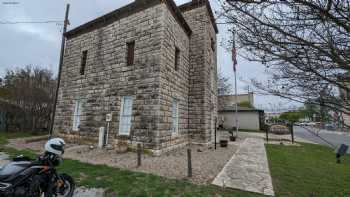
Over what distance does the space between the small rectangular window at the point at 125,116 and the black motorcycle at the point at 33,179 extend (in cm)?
430

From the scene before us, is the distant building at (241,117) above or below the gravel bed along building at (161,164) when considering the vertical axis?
above

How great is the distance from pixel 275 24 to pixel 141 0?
7.64 meters

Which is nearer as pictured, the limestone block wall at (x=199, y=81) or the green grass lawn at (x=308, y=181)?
Answer: the green grass lawn at (x=308, y=181)

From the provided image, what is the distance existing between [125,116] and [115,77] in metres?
1.99

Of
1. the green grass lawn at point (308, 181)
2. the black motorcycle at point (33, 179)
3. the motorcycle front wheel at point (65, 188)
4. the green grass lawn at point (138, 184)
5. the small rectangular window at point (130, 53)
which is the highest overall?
the small rectangular window at point (130, 53)

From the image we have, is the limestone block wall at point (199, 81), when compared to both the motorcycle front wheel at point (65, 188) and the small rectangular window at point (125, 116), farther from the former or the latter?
the motorcycle front wheel at point (65, 188)

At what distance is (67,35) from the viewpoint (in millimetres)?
11242

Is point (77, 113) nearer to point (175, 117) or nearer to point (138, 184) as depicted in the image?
point (175, 117)

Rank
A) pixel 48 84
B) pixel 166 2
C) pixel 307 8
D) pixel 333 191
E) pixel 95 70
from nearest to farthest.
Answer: pixel 307 8
pixel 333 191
pixel 166 2
pixel 95 70
pixel 48 84

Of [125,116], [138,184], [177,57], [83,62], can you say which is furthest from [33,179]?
[83,62]

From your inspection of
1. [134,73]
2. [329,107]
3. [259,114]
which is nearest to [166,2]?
[134,73]

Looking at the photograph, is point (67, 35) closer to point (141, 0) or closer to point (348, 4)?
point (141, 0)

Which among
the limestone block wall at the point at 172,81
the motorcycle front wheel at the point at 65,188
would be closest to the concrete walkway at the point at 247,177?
the limestone block wall at the point at 172,81

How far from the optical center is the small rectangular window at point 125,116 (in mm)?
7500
